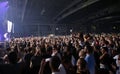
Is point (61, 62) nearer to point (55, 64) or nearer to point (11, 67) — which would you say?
point (55, 64)

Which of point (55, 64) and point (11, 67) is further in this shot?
point (11, 67)

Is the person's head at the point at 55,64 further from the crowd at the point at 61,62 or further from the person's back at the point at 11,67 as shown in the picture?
the person's back at the point at 11,67

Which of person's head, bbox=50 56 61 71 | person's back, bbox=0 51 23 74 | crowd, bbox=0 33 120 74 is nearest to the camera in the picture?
person's head, bbox=50 56 61 71

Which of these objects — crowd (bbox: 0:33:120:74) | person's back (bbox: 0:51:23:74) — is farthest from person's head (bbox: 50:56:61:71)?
person's back (bbox: 0:51:23:74)

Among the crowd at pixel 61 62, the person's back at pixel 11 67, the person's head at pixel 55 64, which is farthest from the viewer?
the person's back at pixel 11 67

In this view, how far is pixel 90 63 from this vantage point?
381 inches

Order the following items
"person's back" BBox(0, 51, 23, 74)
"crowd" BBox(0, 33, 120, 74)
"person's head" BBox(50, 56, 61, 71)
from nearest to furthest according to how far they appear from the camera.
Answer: "person's head" BBox(50, 56, 61, 71) < "crowd" BBox(0, 33, 120, 74) < "person's back" BBox(0, 51, 23, 74)

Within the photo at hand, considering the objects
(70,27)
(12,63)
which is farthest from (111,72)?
(70,27)

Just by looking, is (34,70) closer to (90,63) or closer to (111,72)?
(90,63)

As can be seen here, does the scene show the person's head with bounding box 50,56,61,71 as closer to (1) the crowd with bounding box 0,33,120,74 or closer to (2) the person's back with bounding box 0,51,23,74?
(1) the crowd with bounding box 0,33,120,74

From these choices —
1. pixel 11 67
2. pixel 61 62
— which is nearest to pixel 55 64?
pixel 61 62

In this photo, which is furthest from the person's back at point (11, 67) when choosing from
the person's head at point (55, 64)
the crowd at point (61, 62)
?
the person's head at point (55, 64)

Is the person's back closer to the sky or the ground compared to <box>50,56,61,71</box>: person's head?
closer to the ground

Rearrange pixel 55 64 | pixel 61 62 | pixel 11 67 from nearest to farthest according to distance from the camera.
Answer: pixel 55 64, pixel 61 62, pixel 11 67
